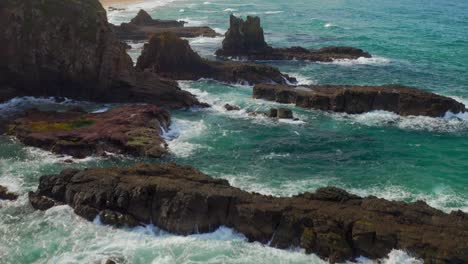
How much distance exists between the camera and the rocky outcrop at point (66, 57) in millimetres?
51219

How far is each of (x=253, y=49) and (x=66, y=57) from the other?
113ft

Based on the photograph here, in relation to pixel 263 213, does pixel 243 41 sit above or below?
above

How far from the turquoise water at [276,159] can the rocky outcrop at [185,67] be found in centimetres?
239

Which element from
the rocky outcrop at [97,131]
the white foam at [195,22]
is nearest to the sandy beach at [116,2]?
the white foam at [195,22]

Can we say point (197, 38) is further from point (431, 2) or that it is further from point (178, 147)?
point (431, 2)

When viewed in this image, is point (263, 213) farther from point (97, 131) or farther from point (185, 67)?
point (185, 67)

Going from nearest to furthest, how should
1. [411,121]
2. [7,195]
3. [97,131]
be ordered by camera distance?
[7,195] < [97,131] < [411,121]

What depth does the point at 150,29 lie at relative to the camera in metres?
100

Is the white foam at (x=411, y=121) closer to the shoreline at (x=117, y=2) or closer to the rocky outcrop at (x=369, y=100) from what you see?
the rocky outcrop at (x=369, y=100)

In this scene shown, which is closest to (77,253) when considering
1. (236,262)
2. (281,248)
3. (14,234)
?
(14,234)

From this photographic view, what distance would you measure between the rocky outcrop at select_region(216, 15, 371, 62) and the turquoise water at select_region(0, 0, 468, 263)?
3.60 metres

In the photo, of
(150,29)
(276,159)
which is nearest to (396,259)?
(276,159)

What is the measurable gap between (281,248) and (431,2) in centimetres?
16080

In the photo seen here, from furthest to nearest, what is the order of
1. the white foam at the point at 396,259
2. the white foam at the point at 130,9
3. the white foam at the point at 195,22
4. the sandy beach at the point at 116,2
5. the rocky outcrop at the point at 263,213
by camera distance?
1. the sandy beach at the point at 116,2
2. the white foam at the point at 130,9
3. the white foam at the point at 195,22
4. the rocky outcrop at the point at 263,213
5. the white foam at the point at 396,259
